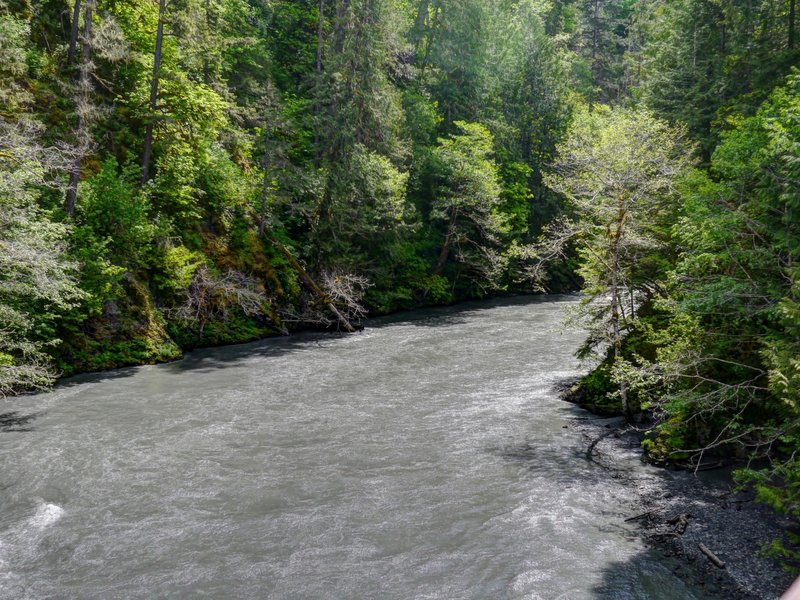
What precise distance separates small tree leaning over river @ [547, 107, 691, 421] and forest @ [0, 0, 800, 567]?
106 millimetres

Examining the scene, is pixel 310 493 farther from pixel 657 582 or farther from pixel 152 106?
pixel 152 106

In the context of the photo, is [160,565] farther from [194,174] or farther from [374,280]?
[374,280]

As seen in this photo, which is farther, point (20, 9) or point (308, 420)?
point (20, 9)

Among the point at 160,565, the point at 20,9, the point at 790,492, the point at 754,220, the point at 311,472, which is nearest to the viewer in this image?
the point at 790,492

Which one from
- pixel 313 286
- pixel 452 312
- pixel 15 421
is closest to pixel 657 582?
pixel 15 421

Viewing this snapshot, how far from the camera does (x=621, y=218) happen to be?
56.1ft

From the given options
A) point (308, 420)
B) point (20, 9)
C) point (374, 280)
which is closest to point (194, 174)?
point (20, 9)

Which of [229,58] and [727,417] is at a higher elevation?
[229,58]

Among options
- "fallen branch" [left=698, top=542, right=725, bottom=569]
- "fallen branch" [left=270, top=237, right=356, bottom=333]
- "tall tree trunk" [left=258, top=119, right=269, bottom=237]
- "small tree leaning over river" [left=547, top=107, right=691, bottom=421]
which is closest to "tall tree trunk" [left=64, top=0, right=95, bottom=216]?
"tall tree trunk" [left=258, top=119, right=269, bottom=237]

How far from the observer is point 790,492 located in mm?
8594

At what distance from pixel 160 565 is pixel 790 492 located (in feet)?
31.3

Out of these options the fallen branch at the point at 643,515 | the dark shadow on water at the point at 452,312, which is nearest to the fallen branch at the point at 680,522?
the fallen branch at the point at 643,515

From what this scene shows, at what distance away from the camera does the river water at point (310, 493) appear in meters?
9.76

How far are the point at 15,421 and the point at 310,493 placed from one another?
9.07m
